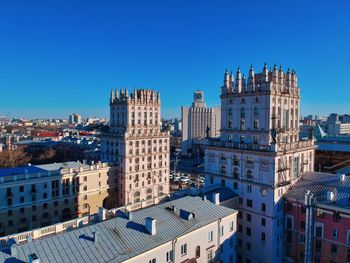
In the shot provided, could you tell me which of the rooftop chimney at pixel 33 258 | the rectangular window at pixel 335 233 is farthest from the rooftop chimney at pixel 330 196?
the rooftop chimney at pixel 33 258

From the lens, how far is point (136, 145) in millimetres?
82438

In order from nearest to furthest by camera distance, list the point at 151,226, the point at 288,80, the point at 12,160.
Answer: the point at 151,226, the point at 288,80, the point at 12,160

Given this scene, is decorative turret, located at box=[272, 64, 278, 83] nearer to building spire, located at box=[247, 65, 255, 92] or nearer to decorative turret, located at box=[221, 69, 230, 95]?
building spire, located at box=[247, 65, 255, 92]

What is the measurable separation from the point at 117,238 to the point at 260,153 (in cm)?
2848

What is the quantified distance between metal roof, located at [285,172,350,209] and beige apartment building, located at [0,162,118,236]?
162 feet

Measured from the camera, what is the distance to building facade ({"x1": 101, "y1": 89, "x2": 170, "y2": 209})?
267ft

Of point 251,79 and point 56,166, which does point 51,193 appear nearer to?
point 56,166

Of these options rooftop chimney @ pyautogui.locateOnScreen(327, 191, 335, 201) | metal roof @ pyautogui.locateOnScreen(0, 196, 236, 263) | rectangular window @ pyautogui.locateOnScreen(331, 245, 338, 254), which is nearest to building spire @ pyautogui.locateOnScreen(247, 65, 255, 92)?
rooftop chimney @ pyautogui.locateOnScreen(327, 191, 335, 201)

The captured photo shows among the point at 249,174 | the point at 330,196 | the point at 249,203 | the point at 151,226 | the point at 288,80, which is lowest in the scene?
the point at 249,203

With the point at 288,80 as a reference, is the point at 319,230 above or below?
below

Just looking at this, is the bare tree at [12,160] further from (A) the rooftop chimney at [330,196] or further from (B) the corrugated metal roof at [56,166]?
(A) the rooftop chimney at [330,196]

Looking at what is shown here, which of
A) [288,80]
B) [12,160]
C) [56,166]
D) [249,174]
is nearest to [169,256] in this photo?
[249,174]

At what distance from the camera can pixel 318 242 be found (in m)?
46.2

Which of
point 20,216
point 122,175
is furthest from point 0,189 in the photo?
point 122,175
